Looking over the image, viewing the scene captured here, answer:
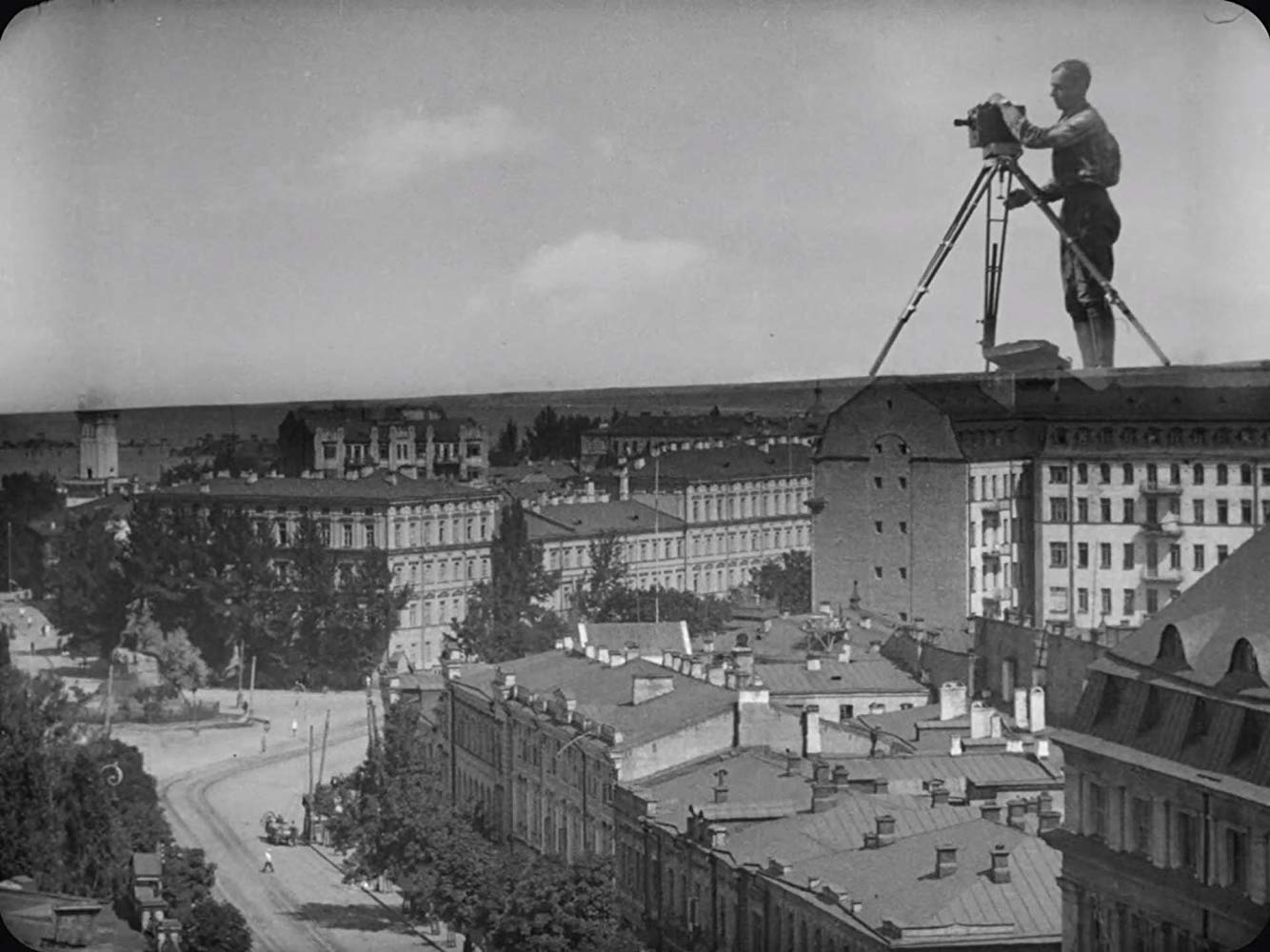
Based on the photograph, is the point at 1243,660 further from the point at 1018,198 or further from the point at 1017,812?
the point at 1017,812

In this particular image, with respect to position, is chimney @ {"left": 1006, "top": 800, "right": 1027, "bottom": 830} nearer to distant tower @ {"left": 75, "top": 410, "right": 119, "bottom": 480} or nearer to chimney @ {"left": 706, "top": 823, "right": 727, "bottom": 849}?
chimney @ {"left": 706, "top": 823, "right": 727, "bottom": 849}

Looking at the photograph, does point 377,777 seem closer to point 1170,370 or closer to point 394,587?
point 394,587

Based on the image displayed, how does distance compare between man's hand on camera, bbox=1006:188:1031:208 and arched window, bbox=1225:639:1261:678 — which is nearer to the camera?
arched window, bbox=1225:639:1261:678

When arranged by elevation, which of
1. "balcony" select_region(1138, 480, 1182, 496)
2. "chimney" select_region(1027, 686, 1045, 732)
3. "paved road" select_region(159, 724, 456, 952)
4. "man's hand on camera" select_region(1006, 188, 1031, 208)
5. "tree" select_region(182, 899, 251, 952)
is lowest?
"paved road" select_region(159, 724, 456, 952)

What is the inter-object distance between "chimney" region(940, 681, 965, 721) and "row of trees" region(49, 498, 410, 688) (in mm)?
2742

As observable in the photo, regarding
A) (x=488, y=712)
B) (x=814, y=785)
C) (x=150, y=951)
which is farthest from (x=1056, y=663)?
(x=150, y=951)

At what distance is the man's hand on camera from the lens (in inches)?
400

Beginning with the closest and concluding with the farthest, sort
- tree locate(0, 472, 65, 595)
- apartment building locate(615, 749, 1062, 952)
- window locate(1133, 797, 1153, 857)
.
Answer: window locate(1133, 797, 1153, 857)
apartment building locate(615, 749, 1062, 952)
tree locate(0, 472, 65, 595)

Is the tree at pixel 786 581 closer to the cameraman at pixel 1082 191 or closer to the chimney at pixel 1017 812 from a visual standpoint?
the chimney at pixel 1017 812

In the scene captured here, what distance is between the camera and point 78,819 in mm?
12148

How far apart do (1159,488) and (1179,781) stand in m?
3.20

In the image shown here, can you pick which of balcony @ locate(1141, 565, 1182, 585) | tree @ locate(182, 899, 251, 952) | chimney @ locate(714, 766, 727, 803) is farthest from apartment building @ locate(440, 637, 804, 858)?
balcony @ locate(1141, 565, 1182, 585)

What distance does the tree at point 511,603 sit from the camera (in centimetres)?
1480

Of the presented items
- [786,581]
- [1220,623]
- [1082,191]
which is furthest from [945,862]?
[786,581]
